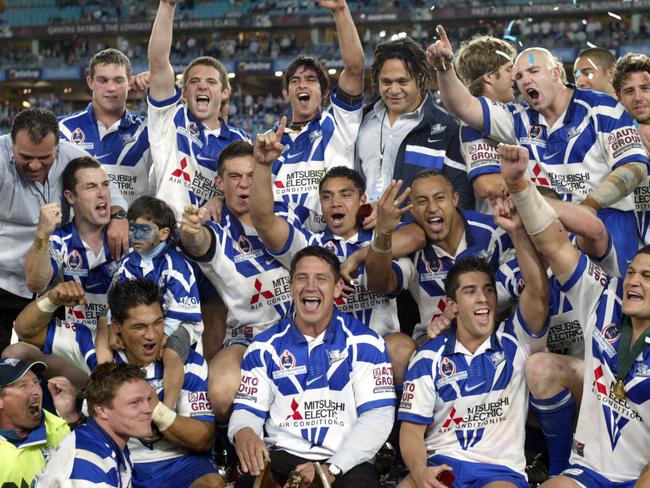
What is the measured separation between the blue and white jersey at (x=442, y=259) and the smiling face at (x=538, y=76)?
29.1 inches

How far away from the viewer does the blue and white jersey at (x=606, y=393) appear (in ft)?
13.9

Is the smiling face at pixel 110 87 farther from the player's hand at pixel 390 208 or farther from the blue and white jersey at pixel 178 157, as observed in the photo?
the player's hand at pixel 390 208

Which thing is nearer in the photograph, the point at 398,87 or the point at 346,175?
the point at 346,175

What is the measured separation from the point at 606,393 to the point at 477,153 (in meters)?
1.75

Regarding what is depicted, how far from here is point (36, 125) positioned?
5344mm

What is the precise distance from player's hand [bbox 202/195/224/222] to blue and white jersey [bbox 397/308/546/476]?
1.53m

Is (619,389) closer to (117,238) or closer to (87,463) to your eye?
(87,463)

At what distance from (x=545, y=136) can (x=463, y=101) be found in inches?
19.8

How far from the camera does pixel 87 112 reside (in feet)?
21.2

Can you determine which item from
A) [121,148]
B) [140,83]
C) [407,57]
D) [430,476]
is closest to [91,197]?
[121,148]

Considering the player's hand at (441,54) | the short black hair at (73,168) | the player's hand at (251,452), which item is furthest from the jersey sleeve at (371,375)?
the short black hair at (73,168)

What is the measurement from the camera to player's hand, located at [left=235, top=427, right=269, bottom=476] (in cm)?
433

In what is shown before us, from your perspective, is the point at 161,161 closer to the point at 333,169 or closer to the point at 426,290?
the point at 333,169

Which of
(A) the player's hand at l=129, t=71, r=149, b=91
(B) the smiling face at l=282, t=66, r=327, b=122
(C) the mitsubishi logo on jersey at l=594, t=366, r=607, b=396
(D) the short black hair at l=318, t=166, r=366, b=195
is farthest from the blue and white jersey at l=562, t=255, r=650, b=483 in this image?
(A) the player's hand at l=129, t=71, r=149, b=91
